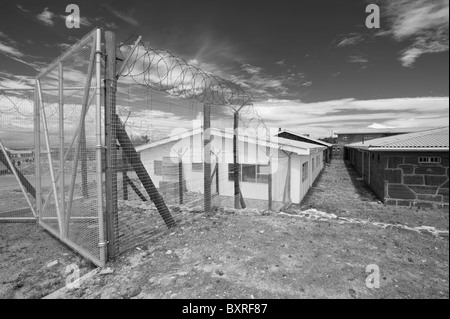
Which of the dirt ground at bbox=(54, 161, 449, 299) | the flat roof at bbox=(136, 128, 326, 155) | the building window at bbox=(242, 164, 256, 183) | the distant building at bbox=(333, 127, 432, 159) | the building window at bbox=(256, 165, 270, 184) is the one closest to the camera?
the dirt ground at bbox=(54, 161, 449, 299)

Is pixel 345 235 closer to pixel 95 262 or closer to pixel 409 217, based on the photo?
pixel 409 217

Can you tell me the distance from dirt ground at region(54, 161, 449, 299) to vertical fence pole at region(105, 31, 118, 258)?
585mm

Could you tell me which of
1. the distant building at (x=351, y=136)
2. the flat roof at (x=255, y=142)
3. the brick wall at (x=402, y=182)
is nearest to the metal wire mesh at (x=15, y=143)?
the flat roof at (x=255, y=142)

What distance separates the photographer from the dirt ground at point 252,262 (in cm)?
292

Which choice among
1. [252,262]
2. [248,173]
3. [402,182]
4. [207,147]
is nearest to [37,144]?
[207,147]

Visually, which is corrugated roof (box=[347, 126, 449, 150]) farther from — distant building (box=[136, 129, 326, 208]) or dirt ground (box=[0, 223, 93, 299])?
dirt ground (box=[0, 223, 93, 299])

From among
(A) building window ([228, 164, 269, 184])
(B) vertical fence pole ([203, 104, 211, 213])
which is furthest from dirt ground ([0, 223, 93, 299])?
(A) building window ([228, 164, 269, 184])

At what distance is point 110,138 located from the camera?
140 inches

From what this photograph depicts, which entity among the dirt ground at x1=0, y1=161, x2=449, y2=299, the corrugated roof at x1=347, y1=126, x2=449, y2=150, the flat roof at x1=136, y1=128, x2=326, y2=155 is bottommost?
the dirt ground at x1=0, y1=161, x2=449, y2=299

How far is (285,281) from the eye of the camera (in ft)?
10.1

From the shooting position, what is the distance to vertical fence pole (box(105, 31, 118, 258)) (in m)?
3.54

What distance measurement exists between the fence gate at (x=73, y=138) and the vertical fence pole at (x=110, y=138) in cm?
14
